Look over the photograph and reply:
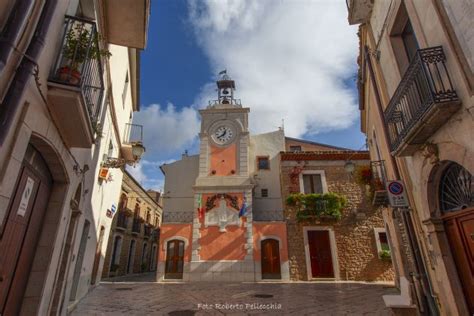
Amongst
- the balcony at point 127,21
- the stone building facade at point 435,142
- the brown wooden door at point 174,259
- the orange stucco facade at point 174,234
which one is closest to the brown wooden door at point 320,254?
the orange stucco facade at point 174,234

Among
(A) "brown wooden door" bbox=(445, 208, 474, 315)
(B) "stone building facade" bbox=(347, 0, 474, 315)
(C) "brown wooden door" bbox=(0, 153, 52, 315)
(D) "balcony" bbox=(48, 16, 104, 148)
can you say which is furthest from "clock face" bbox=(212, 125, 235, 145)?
(A) "brown wooden door" bbox=(445, 208, 474, 315)

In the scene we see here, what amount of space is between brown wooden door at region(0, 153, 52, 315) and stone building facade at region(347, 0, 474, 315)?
5938mm

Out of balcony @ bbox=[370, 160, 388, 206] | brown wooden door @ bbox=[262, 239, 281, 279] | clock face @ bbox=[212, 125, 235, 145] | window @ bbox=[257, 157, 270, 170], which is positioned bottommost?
brown wooden door @ bbox=[262, 239, 281, 279]

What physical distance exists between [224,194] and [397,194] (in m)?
11.7

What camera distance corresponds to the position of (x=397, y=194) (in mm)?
5719

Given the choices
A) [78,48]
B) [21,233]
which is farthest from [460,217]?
[21,233]

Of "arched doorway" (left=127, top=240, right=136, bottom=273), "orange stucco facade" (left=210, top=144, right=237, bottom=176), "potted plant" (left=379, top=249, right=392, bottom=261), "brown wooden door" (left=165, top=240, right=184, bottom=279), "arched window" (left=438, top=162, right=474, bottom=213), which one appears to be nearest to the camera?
"arched window" (left=438, top=162, right=474, bottom=213)

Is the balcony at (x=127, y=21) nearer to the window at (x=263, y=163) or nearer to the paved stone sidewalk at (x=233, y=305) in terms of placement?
the paved stone sidewalk at (x=233, y=305)

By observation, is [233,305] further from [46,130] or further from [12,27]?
[12,27]

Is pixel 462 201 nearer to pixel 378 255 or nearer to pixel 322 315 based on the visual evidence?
pixel 322 315

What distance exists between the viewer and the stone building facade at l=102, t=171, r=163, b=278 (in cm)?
1789

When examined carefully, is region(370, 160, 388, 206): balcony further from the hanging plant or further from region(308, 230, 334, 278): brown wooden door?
region(308, 230, 334, 278): brown wooden door

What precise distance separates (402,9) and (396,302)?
6.06 metres

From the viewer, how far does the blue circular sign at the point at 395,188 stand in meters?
5.74
